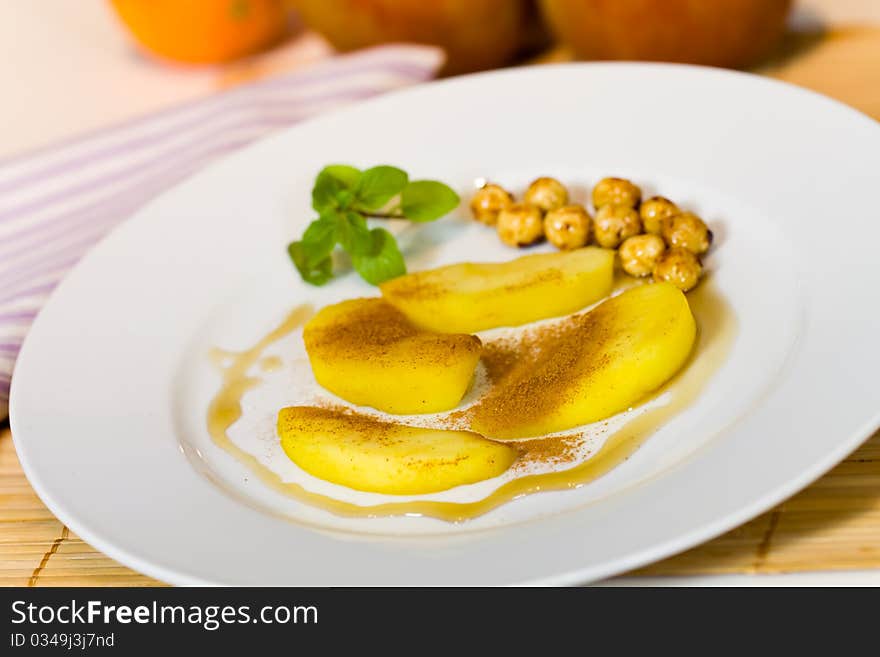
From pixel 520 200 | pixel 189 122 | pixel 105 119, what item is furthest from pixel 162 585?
pixel 105 119

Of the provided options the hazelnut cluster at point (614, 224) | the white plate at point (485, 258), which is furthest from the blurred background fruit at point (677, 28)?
the hazelnut cluster at point (614, 224)

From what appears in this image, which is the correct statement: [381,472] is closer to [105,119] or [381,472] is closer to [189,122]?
[189,122]

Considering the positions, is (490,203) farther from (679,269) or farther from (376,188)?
(679,269)

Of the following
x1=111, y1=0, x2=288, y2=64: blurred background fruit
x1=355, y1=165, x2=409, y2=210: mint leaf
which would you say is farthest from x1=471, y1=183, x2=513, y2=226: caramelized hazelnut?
x1=111, y1=0, x2=288, y2=64: blurred background fruit

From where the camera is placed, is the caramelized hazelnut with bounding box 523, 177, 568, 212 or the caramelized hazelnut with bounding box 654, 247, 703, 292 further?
the caramelized hazelnut with bounding box 523, 177, 568, 212

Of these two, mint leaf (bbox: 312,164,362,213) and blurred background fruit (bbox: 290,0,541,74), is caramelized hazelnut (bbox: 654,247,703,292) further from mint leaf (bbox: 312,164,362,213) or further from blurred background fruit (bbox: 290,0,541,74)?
blurred background fruit (bbox: 290,0,541,74)

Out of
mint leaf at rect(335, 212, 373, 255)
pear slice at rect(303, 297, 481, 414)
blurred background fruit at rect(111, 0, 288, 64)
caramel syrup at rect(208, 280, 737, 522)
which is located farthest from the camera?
blurred background fruit at rect(111, 0, 288, 64)

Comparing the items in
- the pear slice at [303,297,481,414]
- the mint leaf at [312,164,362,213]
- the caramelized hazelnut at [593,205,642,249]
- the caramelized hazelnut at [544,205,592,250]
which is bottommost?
the pear slice at [303,297,481,414]
